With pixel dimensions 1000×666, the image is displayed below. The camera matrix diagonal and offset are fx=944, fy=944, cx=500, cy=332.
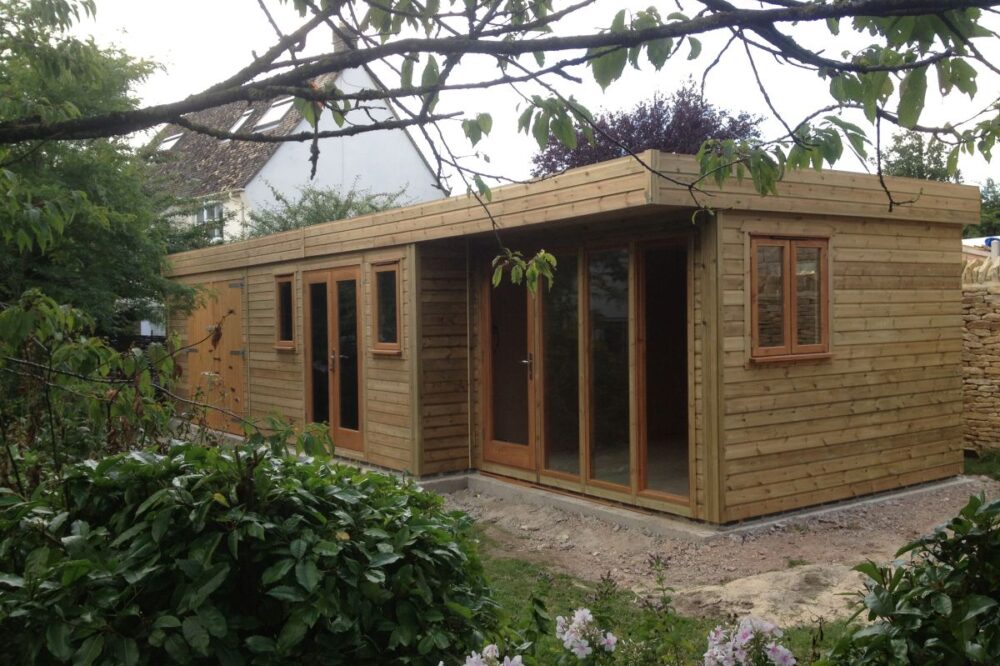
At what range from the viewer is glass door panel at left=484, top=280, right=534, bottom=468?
369 inches

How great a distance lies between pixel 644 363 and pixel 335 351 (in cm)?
456

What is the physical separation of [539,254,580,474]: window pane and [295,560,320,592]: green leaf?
21.0 feet

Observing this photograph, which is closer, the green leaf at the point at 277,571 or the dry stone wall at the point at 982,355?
the green leaf at the point at 277,571

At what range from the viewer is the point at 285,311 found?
40.9 feet

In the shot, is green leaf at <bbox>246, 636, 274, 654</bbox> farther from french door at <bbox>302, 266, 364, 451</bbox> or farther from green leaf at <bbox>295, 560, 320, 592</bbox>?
french door at <bbox>302, 266, 364, 451</bbox>

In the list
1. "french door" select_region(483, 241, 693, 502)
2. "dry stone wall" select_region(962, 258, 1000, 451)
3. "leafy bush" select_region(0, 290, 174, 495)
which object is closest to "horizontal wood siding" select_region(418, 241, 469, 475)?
"french door" select_region(483, 241, 693, 502)

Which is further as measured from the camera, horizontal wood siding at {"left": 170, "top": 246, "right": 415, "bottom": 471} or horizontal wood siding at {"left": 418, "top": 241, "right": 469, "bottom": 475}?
horizontal wood siding at {"left": 170, "top": 246, "right": 415, "bottom": 471}

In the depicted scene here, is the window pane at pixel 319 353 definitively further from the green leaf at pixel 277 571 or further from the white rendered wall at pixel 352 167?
the white rendered wall at pixel 352 167

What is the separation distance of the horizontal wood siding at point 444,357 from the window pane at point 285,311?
3109 millimetres

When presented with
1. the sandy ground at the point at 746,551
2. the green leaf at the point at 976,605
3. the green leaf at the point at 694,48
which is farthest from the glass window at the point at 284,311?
the green leaf at the point at 976,605

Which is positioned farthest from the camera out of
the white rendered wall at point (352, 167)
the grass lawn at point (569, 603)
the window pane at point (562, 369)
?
the white rendered wall at point (352, 167)

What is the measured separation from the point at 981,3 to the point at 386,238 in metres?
8.54

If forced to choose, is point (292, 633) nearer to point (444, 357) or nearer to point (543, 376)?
point (543, 376)

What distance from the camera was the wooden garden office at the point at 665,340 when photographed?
24.2 feet
